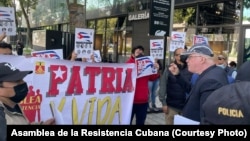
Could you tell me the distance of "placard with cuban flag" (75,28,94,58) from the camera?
6.34m

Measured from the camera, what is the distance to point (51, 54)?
5.66 metres

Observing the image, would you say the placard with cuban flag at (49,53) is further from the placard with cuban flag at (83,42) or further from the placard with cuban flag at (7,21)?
the placard with cuban flag at (7,21)

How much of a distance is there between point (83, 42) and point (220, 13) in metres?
7.08

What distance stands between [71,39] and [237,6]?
287 inches

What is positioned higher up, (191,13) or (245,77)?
(191,13)

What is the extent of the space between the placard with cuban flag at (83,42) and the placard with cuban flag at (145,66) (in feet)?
3.09

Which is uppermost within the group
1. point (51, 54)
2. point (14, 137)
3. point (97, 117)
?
point (51, 54)

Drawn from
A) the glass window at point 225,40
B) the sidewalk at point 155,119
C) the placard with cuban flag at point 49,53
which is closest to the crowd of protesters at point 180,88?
the placard with cuban flag at point 49,53

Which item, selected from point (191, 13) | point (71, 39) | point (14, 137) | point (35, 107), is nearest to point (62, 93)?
point (35, 107)

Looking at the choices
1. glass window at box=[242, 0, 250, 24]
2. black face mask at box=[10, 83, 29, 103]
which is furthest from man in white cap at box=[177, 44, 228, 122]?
glass window at box=[242, 0, 250, 24]

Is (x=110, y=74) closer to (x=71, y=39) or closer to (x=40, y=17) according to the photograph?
(x=71, y=39)

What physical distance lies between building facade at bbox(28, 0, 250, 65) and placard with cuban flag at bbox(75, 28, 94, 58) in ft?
9.67

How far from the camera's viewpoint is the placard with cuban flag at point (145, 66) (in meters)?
6.09

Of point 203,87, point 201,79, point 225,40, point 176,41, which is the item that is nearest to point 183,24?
point 225,40
